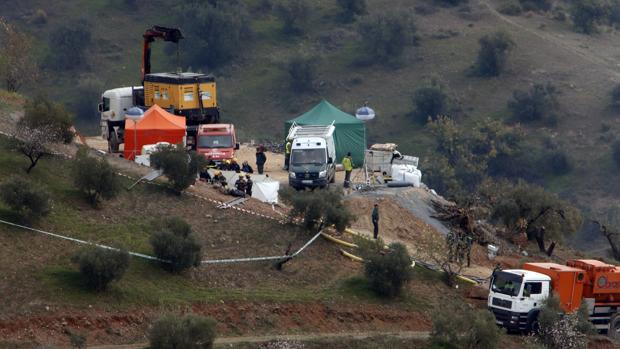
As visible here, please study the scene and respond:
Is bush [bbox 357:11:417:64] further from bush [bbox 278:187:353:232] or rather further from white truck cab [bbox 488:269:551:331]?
white truck cab [bbox 488:269:551:331]

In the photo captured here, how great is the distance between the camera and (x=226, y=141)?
53.4 metres

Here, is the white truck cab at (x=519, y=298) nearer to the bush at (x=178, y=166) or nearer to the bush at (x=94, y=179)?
the bush at (x=178, y=166)

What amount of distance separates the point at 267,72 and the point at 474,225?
56642 mm

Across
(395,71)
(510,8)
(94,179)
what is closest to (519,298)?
(94,179)

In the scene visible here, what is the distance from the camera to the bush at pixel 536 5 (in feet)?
366

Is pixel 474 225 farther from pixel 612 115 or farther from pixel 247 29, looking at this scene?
pixel 247 29

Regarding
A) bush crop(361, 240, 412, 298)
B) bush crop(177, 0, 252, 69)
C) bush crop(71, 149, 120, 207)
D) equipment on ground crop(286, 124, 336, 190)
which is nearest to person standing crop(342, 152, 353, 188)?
equipment on ground crop(286, 124, 336, 190)

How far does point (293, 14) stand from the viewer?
350 feet

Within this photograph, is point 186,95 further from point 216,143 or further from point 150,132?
point 150,132

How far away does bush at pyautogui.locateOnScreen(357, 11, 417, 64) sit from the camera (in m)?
102

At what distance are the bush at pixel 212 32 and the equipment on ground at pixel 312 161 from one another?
52.5m

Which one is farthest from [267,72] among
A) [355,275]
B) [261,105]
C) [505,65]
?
[355,275]

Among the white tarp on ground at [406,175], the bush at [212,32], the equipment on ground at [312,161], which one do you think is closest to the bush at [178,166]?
the equipment on ground at [312,161]

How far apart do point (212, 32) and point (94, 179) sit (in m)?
64.6
